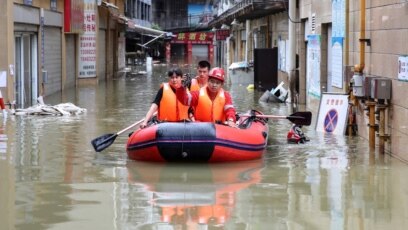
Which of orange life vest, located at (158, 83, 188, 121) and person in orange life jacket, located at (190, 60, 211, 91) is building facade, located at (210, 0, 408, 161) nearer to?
person in orange life jacket, located at (190, 60, 211, 91)

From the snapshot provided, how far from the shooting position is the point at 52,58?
27.7 meters

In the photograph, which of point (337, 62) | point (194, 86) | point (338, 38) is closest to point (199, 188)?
point (194, 86)

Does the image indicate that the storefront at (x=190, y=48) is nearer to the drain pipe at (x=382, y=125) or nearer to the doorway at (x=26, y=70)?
the doorway at (x=26, y=70)

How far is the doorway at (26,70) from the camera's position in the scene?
73.9ft

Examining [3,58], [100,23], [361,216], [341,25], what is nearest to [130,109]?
[3,58]

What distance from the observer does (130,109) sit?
22.2m

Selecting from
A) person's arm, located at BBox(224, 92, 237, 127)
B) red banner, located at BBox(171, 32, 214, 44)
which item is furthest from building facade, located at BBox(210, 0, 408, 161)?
red banner, located at BBox(171, 32, 214, 44)

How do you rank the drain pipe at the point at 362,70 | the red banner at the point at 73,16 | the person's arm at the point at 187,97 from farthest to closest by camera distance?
the red banner at the point at 73,16, the drain pipe at the point at 362,70, the person's arm at the point at 187,97

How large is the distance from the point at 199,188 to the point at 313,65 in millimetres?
11136

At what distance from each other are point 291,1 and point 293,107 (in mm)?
3444

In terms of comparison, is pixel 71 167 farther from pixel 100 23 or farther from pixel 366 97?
pixel 100 23

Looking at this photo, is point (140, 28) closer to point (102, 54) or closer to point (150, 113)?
point (102, 54)

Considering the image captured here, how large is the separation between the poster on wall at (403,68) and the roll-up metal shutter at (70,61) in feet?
68.8

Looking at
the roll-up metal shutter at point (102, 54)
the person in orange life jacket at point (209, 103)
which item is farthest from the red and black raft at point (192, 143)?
the roll-up metal shutter at point (102, 54)
